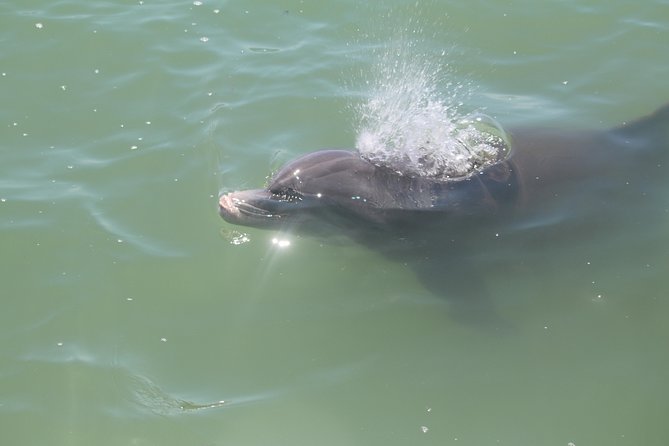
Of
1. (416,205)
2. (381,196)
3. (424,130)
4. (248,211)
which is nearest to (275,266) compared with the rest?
(248,211)

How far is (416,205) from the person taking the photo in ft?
25.8

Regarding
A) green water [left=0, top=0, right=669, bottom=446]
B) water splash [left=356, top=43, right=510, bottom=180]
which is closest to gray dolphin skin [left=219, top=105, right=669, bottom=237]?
water splash [left=356, top=43, right=510, bottom=180]

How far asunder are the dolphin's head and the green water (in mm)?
244

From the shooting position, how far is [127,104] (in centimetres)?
972

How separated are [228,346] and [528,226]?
3.42 m

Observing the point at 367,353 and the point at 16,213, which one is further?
the point at 16,213

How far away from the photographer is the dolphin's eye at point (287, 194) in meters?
7.82

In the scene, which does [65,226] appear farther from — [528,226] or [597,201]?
[597,201]

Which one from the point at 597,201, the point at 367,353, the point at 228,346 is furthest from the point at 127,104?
the point at 597,201

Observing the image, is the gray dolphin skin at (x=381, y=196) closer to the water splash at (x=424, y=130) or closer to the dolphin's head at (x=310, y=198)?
the dolphin's head at (x=310, y=198)

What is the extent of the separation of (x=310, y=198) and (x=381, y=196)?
2.40 feet

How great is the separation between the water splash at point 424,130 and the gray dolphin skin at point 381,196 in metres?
0.14

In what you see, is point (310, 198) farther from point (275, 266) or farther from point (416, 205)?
point (416, 205)

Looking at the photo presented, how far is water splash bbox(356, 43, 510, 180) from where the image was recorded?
8.02 metres
